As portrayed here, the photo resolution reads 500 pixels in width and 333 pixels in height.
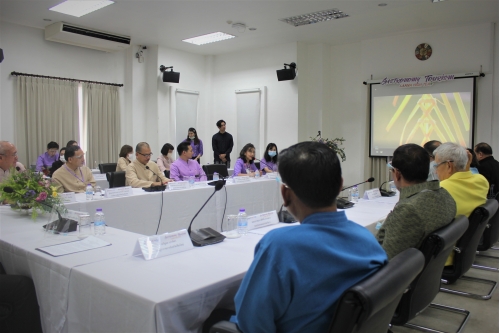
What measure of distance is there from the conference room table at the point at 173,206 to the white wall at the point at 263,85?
3208 mm

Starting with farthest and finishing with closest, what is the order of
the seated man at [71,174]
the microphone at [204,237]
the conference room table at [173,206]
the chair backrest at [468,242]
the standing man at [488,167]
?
the standing man at [488,167], the seated man at [71,174], the conference room table at [173,206], the chair backrest at [468,242], the microphone at [204,237]

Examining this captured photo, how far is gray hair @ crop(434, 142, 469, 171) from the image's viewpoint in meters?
2.70

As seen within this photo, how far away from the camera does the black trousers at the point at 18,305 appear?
178 cm

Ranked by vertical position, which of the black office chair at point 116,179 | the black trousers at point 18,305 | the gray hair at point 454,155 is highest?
the gray hair at point 454,155

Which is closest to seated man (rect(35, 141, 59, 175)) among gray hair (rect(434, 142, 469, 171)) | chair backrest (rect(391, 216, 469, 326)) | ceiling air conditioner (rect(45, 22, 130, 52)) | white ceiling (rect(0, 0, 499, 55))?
ceiling air conditioner (rect(45, 22, 130, 52))

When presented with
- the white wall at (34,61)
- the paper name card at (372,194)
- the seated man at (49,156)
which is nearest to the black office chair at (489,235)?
the paper name card at (372,194)

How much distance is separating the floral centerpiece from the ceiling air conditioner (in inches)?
183

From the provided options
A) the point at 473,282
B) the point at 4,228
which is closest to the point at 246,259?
the point at 4,228

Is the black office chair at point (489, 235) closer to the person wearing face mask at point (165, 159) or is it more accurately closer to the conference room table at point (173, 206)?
the conference room table at point (173, 206)

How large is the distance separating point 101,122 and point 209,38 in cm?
254

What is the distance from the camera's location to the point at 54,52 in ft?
23.3

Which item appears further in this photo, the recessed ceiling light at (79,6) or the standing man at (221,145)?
the standing man at (221,145)

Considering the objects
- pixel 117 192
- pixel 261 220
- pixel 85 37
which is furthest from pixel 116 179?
pixel 85 37

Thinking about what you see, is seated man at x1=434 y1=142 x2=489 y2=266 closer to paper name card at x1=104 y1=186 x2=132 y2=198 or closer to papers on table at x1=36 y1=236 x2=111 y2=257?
papers on table at x1=36 y1=236 x2=111 y2=257
